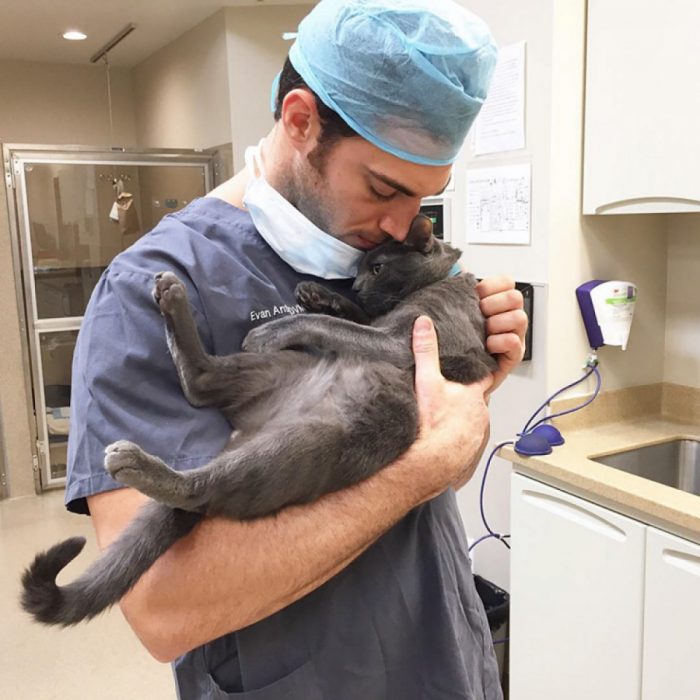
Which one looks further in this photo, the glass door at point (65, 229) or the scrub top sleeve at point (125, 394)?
the glass door at point (65, 229)

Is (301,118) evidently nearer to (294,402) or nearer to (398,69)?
(398,69)

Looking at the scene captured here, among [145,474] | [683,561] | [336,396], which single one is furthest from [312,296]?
[683,561]

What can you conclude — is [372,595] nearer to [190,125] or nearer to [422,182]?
[422,182]

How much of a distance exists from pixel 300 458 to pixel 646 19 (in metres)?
1.60

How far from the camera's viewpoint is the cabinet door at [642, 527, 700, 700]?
156 cm

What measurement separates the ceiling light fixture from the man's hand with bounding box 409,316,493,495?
4.45m

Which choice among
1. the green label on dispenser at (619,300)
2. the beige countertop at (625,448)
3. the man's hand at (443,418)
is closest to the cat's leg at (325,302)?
the man's hand at (443,418)

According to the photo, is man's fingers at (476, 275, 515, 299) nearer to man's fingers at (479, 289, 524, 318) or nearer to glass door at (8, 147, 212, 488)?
man's fingers at (479, 289, 524, 318)

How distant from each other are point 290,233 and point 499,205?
133 centimetres

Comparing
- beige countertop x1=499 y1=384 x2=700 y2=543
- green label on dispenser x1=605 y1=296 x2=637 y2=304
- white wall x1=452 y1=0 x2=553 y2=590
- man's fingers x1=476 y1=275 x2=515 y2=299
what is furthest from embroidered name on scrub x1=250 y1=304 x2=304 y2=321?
green label on dispenser x1=605 y1=296 x2=637 y2=304

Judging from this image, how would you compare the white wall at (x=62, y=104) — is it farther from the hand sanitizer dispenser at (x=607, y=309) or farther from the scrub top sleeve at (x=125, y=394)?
the scrub top sleeve at (x=125, y=394)

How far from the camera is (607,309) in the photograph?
2.07 m

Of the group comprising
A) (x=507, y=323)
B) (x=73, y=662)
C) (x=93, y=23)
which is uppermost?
(x=93, y=23)

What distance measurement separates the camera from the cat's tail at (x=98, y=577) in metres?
0.74
